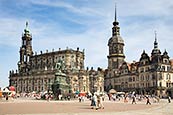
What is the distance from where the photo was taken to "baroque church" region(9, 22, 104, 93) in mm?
98062

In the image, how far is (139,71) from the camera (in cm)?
8781

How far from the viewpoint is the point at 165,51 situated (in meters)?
82.2

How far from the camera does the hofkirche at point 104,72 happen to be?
8212cm

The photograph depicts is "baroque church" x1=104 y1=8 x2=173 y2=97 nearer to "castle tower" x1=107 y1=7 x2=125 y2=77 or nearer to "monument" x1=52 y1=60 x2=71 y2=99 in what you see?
"castle tower" x1=107 y1=7 x2=125 y2=77

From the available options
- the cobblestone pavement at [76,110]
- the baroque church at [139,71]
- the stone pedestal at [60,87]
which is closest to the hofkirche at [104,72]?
the baroque church at [139,71]

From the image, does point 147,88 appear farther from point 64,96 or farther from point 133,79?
point 64,96

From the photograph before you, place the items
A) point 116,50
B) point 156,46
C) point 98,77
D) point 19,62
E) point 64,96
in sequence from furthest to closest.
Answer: point 19,62, point 98,77, point 116,50, point 156,46, point 64,96

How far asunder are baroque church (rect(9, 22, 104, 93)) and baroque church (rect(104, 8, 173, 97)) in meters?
5.45

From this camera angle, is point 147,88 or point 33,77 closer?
point 147,88

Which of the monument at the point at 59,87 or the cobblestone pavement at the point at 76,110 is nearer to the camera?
the cobblestone pavement at the point at 76,110

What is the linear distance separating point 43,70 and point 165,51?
42795 mm

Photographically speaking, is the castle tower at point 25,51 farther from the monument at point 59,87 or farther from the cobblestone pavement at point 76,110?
the cobblestone pavement at point 76,110

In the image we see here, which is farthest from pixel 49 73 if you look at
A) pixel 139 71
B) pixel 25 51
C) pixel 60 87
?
pixel 60 87

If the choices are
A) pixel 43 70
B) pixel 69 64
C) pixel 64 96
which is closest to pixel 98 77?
pixel 69 64
